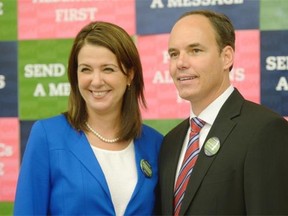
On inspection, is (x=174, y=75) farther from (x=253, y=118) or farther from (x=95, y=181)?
(x=95, y=181)

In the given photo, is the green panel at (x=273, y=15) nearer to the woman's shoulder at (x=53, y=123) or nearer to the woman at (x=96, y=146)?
the woman at (x=96, y=146)

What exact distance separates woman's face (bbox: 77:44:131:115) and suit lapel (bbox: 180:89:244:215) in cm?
38

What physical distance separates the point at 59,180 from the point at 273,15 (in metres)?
1.26

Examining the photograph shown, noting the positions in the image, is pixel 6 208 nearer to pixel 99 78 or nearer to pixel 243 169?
pixel 99 78

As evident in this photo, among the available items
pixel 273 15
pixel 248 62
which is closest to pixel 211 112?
pixel 248 62

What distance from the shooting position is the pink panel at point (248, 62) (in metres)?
2.25

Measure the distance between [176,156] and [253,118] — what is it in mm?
342

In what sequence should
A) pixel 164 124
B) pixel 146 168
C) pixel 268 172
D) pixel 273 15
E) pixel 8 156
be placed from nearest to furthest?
pixel 268 172
pixel 146 168
pixel 273 15
pixel 164 124
pixel 8 156

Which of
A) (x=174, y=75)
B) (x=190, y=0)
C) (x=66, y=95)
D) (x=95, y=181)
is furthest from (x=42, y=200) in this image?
(x=190, y=0)

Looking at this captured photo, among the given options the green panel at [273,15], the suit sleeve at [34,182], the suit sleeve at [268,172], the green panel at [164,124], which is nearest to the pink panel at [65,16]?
the green panel at [164,124]

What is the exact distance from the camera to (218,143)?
1527 millimetres

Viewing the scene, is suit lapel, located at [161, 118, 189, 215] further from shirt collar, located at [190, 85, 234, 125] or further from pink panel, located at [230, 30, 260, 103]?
pink panel, located at [230, 30, 260, 103]

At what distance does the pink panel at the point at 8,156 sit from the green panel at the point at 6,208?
3 centimetres

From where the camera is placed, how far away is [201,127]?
5.44ft
